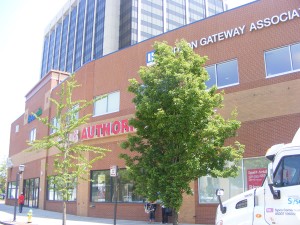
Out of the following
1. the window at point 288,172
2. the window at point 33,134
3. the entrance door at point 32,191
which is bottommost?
the entrance door at point 32,191

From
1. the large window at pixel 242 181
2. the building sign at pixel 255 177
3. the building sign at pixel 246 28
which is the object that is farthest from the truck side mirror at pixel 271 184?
the building sign at pixel 246 28

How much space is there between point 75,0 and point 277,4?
347ft

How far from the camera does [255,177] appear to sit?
664 inches

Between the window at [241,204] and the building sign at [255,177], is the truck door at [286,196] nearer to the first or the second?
the window at [241,204]

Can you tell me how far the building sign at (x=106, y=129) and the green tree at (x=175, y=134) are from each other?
9888 millimetres

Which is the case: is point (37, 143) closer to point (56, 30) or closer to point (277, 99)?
point (277, 99)

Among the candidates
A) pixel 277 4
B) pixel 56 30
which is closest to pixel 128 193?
pixel 277 4

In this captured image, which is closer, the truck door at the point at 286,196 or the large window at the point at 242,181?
the truck door at the point at 286,196

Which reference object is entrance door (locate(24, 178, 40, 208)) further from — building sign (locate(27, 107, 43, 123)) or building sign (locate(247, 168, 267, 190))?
building sign (locate(247, 168, 267, 190))

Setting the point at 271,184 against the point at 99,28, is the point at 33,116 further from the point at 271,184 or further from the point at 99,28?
the point at 99,28

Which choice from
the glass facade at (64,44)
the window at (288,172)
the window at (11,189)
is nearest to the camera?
the window at (288,172)

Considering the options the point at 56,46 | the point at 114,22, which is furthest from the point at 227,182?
the point at 56,46

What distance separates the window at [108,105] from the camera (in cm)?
2488

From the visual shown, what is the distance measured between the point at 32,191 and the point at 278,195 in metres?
35.6
